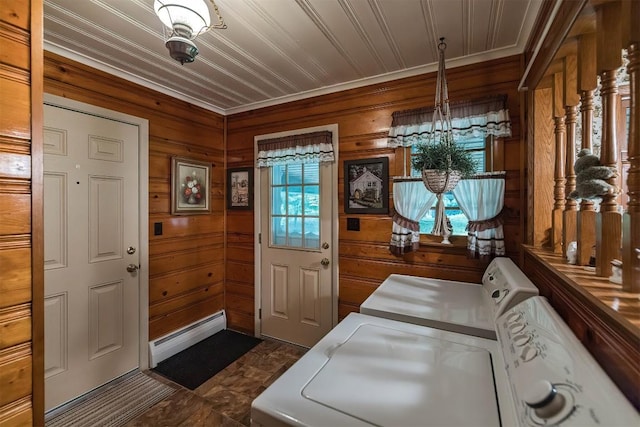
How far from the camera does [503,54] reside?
6.08 feet

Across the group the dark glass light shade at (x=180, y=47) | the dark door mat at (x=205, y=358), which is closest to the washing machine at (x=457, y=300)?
the dark glass light shade at (x=180, y=47)

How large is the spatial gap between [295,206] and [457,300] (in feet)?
5.38

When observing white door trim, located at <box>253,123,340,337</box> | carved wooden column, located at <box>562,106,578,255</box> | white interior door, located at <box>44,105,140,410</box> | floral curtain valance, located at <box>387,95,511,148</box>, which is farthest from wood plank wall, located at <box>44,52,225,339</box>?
carved wooden column, located at <box>562,106,578,255</box>

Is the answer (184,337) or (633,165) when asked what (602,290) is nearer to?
(633,165)

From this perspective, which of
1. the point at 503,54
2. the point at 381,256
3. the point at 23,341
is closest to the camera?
the point at 23,341

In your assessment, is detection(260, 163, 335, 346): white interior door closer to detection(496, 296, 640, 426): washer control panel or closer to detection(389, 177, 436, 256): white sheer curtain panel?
detection(389, 177, 436, 256): white sheer curtain panel

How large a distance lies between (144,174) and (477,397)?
258cm

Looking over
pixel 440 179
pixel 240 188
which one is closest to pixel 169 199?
pixel 240 188

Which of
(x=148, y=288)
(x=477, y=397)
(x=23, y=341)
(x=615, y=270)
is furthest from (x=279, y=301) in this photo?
(x=615, y=270)

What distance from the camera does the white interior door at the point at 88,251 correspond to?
1851 millimetres

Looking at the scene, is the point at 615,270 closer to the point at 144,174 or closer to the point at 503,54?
the point at 503,54

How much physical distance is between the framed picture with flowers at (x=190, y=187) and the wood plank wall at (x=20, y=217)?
1.62 meters

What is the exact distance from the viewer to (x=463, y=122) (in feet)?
6.31

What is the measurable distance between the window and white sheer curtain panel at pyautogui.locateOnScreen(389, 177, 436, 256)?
88mm
